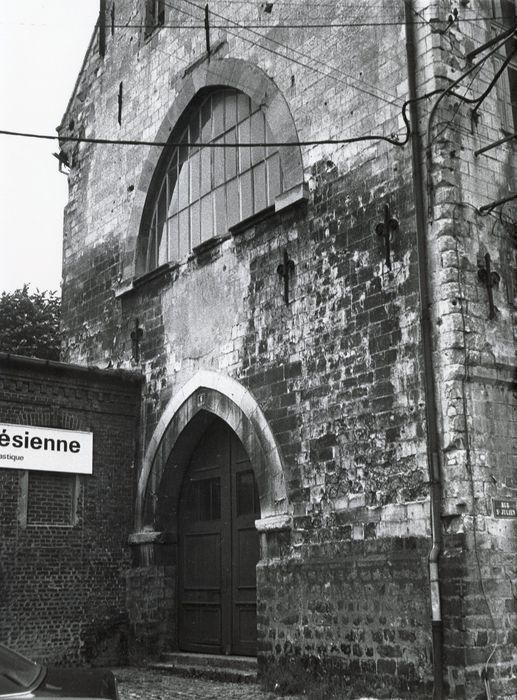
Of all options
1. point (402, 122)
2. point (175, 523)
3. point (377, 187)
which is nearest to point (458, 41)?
point (402, 122)

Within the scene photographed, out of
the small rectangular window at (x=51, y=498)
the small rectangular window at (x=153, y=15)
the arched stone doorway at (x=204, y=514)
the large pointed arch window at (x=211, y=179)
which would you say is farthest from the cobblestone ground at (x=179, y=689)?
the small rectangular window at (x=153, y=15)

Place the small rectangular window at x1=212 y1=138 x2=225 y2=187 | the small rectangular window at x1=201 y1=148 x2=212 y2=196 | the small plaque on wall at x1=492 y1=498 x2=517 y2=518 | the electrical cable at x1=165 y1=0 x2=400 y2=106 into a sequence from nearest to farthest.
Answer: the small plaque on wall at x1=492 y1=498 x2=517 y2=518 → the electrical cable at x1=165 y1=0 x2=400 y2=106 → the small rectangular window at x1=212 y1=138 x2=225 y2=187 → the small rectangular window at x1=201 y1=148 x2=212 y2=196

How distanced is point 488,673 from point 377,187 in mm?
5325

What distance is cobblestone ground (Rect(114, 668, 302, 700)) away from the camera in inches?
398

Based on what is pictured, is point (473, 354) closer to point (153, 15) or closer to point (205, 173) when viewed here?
point (205, 173)

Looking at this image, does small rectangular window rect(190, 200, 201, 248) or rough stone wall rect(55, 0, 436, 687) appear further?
small rectangular window rect(190, 200, 201, 248)

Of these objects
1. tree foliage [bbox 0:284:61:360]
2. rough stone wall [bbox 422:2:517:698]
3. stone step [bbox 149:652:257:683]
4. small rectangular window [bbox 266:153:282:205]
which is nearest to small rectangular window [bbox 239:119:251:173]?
small rectangular window [bbox 266:153:282:205]

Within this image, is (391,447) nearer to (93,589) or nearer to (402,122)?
(402,122)

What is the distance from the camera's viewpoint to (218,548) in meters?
12.8

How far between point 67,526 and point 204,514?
6.57ft

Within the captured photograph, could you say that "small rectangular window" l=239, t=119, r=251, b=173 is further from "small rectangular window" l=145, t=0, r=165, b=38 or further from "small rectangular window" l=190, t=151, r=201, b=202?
"small rectangular window" l=145, t=0, r=165, b=38

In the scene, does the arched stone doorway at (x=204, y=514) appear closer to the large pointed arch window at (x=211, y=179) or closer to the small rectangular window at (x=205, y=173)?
the large pointed arch window at (x=211, y=179)

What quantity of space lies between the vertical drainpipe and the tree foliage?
61.3ft

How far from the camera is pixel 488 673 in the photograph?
839 centimetres
